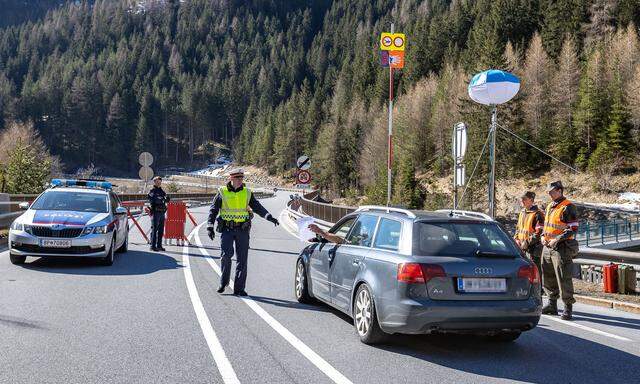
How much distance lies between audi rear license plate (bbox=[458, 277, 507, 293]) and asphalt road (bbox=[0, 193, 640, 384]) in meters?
0.68

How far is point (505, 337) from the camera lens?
21.9ft

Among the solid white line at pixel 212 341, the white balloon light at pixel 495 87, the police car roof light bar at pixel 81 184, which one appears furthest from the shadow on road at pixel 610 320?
the police car roof light bar at pixel 81 184

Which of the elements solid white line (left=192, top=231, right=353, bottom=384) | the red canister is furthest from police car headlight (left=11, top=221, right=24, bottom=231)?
the red canister

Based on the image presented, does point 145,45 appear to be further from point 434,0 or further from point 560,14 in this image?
point 560,14

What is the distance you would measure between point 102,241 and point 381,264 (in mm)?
6862

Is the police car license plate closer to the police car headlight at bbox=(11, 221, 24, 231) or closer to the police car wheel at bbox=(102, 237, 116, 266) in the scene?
the police car headlight at bbox=(11, 221, 24, 231)

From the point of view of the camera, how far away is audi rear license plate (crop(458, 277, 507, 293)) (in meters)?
5.90

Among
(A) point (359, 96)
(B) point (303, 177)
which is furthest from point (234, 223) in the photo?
(A) point (359, 96)

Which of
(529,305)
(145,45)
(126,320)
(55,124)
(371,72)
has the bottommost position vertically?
(126,320)

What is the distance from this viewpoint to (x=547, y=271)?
8.62m

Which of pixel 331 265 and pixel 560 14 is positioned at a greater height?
pixel 560 14

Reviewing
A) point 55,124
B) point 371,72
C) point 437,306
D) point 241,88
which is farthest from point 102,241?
point 241,88

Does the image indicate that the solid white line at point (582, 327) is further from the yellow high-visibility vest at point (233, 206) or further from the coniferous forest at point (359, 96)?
the coniferous forest at point (359, 96)

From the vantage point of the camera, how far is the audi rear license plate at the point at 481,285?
5902 mm
